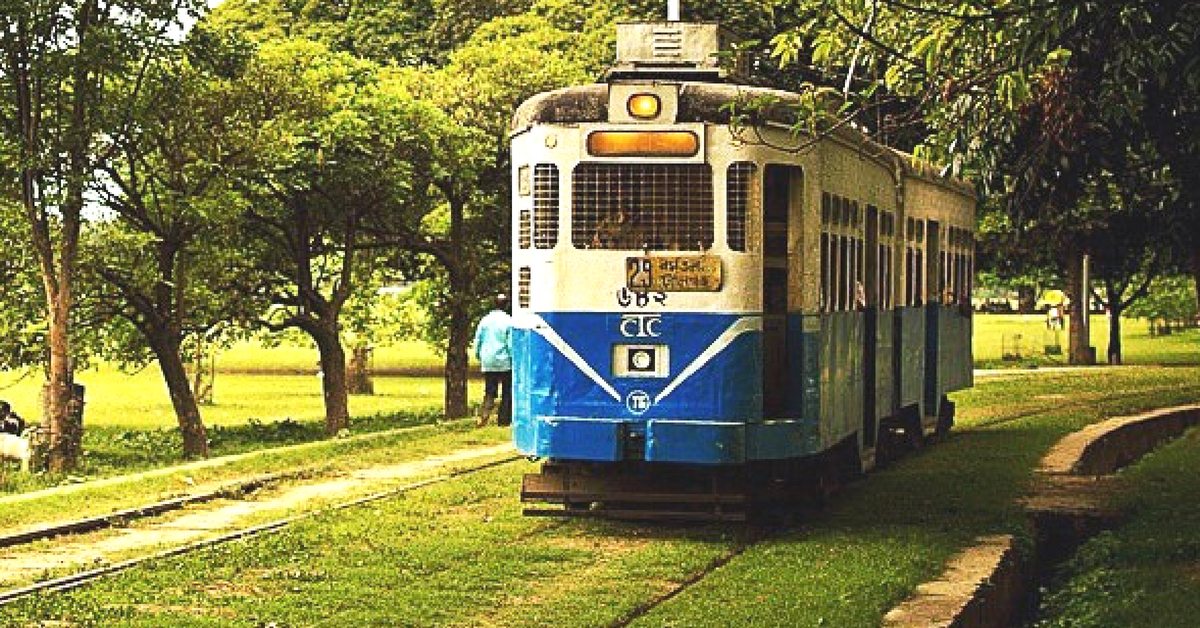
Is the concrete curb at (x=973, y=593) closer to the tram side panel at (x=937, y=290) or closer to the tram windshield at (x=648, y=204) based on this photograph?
Result: the tram windshield at (x=648, y=204)

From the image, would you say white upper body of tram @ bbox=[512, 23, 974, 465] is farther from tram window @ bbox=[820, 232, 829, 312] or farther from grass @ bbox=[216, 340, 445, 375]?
grass @ bbox=[216, 340, 445, 375]

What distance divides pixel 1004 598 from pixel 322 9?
130 ft

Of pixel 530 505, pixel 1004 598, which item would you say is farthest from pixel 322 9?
pixel 1004 598

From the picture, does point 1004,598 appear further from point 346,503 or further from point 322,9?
point 322,9

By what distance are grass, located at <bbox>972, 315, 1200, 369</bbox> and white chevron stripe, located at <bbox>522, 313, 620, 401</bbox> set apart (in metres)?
34.3

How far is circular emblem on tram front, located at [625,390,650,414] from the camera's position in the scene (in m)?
15.0

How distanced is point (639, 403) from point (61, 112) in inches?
542

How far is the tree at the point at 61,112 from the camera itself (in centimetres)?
2506

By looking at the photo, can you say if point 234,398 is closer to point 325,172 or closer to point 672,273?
point 325,172

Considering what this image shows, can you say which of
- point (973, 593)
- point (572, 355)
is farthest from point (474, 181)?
point (973, 593)

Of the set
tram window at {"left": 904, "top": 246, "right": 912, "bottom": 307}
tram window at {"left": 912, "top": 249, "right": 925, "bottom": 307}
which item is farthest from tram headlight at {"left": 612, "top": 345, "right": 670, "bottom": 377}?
tram window at {"left": 912, "top": 249, "right": 925, "bottom": 307}

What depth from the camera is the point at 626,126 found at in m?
15.0

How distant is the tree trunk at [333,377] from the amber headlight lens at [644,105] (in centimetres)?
1917

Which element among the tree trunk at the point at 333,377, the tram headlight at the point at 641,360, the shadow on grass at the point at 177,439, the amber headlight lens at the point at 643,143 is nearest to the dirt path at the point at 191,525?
the tram headlight at the point at 641,360
